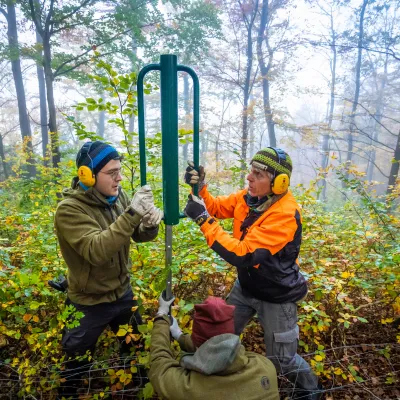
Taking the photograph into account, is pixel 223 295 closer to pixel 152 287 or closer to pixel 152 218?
pixel 152 287

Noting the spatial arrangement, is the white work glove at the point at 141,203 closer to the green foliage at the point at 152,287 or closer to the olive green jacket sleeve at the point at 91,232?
the olive green jacket sleeve at the point at 91,232

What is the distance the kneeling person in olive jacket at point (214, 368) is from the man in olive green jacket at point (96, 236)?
2.55 ft

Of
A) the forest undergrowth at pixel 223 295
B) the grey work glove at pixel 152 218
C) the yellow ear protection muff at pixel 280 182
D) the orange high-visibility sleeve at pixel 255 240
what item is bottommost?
the forest undergrowth at pixel 223 295

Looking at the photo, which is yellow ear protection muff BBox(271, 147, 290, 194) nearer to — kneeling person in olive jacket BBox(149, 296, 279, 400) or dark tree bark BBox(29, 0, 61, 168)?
kneeling person in olive jacket BBox(149, 296, 279, 400)

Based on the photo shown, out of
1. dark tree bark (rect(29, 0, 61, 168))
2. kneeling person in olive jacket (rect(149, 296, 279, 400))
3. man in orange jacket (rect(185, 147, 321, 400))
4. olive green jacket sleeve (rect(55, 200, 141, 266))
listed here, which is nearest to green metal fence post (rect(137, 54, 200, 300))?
olive green jacket sleeve (rect(55, 200, 141, 266))

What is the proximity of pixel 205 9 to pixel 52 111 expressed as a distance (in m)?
6.92

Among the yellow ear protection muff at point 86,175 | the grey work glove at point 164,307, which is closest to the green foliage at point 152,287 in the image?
the grey work glove at point 164,307

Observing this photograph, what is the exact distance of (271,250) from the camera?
2.22m

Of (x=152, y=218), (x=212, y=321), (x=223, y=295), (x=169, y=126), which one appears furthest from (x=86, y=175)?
(x=223, y=295)

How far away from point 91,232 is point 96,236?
107mm

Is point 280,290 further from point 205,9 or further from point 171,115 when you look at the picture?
point 205,9

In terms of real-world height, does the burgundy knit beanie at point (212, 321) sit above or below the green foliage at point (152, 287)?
above

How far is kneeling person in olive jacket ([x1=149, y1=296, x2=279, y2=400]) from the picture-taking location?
1.48 m

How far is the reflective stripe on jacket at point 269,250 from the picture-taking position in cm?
219
